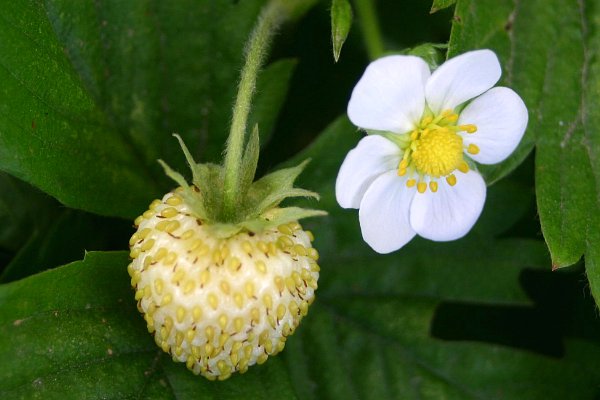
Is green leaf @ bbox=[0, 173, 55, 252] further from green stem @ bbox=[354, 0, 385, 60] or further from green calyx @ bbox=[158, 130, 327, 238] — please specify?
green stem @ bbox=[354, 0, 385, 60]

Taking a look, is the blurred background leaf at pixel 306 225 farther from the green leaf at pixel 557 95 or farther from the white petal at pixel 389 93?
the white petal at pixel 389 93

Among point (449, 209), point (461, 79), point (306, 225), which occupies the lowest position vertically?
point (306, 225)

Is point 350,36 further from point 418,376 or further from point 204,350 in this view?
point 204,350

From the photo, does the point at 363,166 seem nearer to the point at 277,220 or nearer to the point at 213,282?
the point at 277,220

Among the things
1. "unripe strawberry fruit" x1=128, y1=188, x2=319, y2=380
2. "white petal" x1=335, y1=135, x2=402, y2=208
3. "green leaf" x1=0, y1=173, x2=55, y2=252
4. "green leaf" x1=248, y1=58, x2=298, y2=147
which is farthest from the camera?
"green leaf" x1=248, y1=58, x2=298, y2=147

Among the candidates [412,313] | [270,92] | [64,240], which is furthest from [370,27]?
[64,240]

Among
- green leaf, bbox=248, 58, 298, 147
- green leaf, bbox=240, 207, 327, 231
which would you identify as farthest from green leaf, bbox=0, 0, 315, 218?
green leaf, bbox=240, 207, 327, 231
